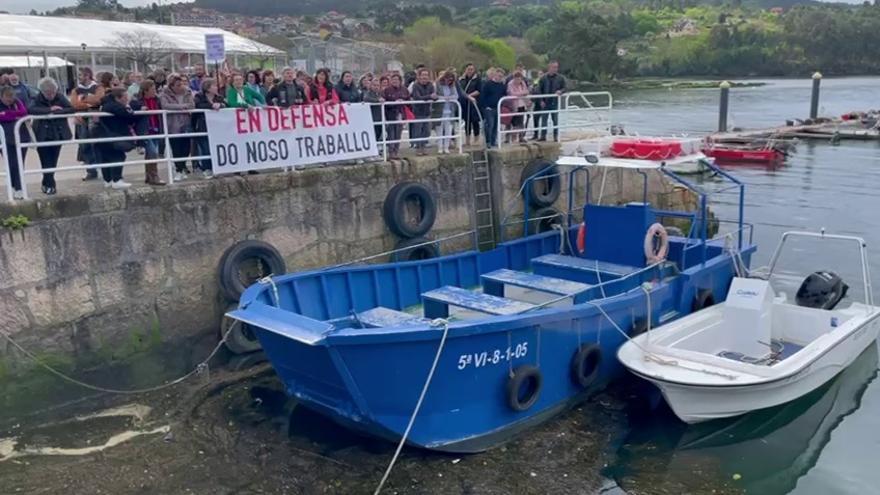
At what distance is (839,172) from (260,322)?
89.2 feet

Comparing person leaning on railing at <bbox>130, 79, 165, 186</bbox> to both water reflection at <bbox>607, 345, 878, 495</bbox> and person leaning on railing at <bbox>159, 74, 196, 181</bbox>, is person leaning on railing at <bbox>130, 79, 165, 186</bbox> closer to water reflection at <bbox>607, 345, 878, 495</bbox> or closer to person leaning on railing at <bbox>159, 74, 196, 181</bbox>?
person leaning on railing at <bbox>159, 74, 196, 181</bbox>

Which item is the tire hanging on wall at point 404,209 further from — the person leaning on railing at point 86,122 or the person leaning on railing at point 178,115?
the person leaning on railing at point 86,122

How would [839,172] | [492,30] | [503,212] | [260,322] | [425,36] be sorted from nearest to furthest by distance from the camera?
[260,322] → [503,212] → [839,172] → [425,36] → [492,30]

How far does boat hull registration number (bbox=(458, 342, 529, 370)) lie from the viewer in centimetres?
829

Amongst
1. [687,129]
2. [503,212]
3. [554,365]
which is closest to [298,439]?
[554,365]

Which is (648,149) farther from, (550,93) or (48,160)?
(48,160)

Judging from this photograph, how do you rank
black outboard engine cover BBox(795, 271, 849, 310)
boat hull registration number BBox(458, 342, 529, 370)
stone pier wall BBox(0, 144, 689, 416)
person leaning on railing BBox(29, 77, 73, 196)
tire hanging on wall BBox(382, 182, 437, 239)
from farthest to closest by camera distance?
tire hanging on wall BBox(382, 182, 437, 239)
black outboard engine cover BBox(795, 271, 849, 310)
person leaning on railing BBox(29, 77, 73, 196)
stone pier wall BBox(0, 144, 689, 416)
boat hull registration number BBox(458, 342, 529, 370)

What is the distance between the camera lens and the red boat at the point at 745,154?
31.8 metres

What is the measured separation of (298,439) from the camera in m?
8.90

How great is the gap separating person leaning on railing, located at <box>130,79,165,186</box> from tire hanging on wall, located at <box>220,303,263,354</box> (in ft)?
6.30

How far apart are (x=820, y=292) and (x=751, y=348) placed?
2.03 meters

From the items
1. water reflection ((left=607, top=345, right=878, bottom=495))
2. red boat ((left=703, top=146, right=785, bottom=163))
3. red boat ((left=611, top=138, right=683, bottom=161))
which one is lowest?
water reflection ((left=607, top=345, right=878, bottom=495))

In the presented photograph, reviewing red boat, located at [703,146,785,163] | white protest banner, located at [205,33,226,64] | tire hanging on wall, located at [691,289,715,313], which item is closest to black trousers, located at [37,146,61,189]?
white protest banner, located at [205,33,226,64]

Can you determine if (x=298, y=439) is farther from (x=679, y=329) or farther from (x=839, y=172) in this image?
(x=839, y=172)
